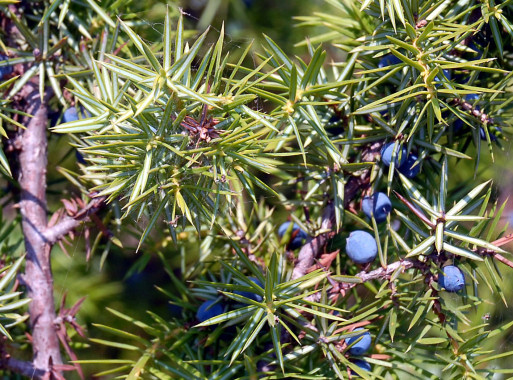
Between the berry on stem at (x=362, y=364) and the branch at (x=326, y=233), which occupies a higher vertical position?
the branch at (x=326, y=233)

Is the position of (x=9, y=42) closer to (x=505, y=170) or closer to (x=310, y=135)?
(x=310, y=135)

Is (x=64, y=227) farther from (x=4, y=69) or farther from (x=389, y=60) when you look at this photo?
(x=389, y=60)

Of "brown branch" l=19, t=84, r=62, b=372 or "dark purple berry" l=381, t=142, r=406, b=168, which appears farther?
"brown branch" l=19, t=84, r=62, b=372

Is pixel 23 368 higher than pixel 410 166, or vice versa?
pixel 410 166

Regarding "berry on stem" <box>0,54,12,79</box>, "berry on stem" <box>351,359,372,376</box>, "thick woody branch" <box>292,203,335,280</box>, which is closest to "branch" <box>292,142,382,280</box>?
"thick woody branch" <box>292,203,335,280</box>

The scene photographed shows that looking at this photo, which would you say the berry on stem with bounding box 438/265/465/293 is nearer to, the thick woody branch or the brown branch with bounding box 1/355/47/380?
the thick woody branch

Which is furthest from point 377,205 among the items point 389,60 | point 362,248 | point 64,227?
point 64,227

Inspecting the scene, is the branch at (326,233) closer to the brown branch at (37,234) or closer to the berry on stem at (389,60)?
the berry on stem at (389,60)

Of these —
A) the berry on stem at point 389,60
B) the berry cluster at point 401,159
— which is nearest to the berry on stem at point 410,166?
the berry cluster at point 401,159
